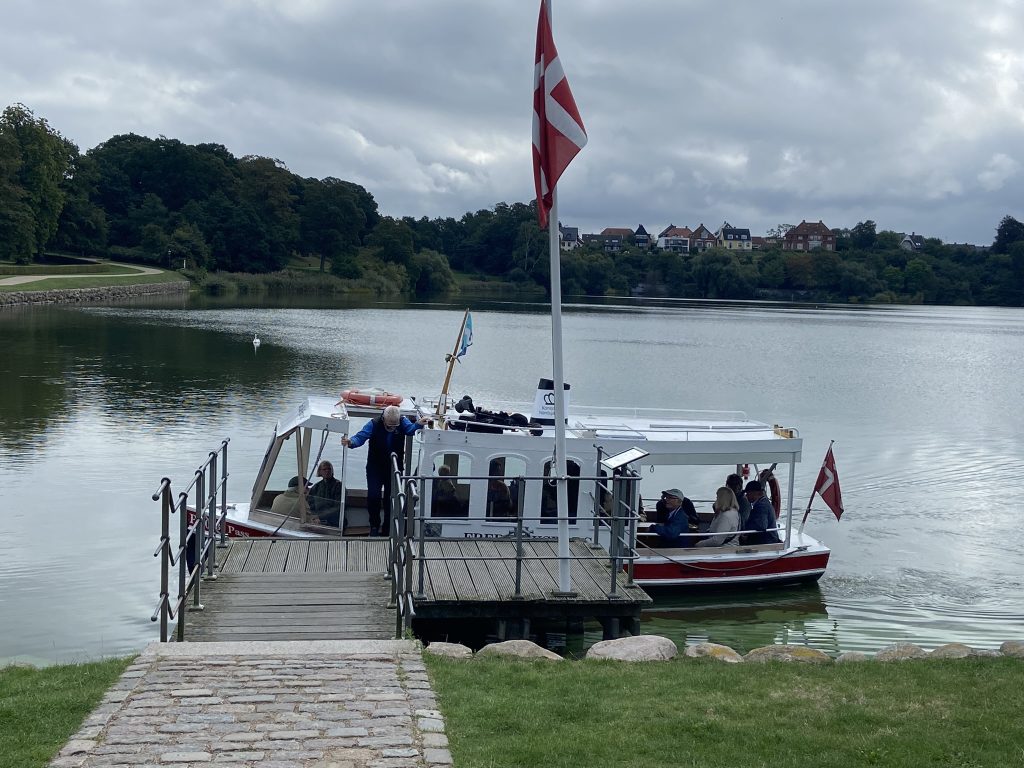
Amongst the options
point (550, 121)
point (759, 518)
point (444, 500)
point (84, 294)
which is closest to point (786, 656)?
point (550, 121)

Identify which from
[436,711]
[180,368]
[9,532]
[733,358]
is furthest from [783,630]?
[733,358]

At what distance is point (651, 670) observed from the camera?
9.76m

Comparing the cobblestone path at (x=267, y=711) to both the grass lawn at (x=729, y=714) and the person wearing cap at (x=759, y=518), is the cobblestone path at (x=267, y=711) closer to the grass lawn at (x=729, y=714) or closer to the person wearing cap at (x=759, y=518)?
the grass lawn at (x=729, y=714)

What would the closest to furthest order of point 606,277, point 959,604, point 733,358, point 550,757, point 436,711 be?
point 550,757
point 436,711
point 959,604
point 733,358
point 606,277

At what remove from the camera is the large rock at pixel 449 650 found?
1012 centimetres

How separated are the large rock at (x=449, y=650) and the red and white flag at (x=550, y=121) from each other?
4.58 meters

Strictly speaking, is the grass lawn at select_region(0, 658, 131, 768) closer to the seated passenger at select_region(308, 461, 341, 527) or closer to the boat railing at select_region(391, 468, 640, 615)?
the boat railing at select_region(391, 468, 640, 615)

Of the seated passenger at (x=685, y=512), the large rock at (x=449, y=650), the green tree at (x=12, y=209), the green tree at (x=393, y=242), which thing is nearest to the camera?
the large rock at (x=449, y=650)

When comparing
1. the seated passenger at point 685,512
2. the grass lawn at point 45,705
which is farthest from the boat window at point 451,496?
the grass lawn at point 45,705

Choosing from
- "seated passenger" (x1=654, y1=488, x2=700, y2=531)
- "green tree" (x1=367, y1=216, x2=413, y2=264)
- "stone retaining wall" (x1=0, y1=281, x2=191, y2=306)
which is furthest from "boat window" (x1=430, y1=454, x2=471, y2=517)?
"green tree" (x1=367, y1=216, x2=413, y2=264)

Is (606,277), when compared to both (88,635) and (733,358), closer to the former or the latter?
(733,358)

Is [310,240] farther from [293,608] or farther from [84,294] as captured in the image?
[293,608]

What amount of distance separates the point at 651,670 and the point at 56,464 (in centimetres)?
2084

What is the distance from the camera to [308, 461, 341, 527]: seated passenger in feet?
54.6
